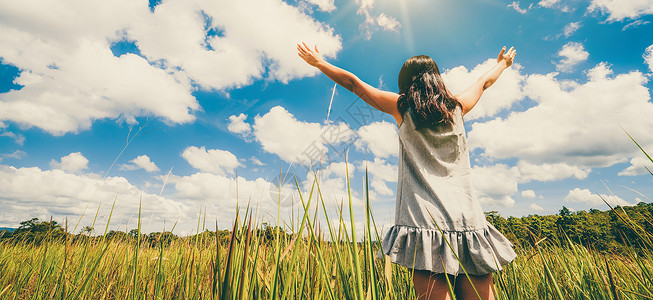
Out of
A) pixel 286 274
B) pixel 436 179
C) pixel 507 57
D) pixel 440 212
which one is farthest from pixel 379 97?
pixel 507 57

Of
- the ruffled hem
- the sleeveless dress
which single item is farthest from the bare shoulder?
the ruffled hem

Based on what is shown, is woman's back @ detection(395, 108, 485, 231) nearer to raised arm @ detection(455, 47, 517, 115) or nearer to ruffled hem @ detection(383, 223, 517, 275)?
ruffled hem @ detection(383, 223, 517, 275)

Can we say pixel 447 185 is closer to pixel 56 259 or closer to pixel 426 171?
pixel 426 171

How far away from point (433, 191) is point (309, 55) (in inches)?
56.1

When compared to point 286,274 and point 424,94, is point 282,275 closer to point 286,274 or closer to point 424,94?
point 286,274

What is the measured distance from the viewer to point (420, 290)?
5.25 feet

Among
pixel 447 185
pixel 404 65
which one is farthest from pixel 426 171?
pixel 404 65

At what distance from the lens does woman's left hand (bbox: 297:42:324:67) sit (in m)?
2.25

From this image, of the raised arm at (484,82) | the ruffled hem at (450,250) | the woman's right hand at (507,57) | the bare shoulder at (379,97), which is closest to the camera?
the ruffled hem at (450,250)

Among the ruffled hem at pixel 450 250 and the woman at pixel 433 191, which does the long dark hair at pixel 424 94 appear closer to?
the woman at pixel 433 191

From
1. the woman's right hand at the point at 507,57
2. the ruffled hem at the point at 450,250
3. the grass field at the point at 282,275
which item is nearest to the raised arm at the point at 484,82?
the woman's right hand at the point at 507,57

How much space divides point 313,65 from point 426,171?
1225 millimetres

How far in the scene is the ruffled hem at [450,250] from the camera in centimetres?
153

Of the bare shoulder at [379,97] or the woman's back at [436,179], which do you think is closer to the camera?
the woman's back at [436,179]
